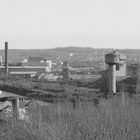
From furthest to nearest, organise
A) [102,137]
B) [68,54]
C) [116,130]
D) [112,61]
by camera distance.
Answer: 1. [68,54]
2. [112,61]
3. [116,130]
4. [102,137]

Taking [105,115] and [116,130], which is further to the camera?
[105,115]

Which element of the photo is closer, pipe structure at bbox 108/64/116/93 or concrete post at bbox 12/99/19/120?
concrete post at bbox 12/99/19/120

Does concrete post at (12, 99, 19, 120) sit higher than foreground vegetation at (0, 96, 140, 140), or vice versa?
concrete post at (12, 99, 19, 120)

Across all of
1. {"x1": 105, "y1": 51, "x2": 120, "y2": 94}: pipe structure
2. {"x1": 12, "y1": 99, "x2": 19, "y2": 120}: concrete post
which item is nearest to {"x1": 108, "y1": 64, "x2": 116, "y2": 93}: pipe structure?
{"x1": 105, "y1": 51, "x2": 120, "y2": 94}: pipe structure

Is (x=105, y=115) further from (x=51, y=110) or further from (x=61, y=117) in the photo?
(x=51, y=110)

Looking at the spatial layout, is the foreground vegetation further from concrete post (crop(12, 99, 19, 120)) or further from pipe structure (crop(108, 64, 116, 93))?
pipe structure (crop(108, 64, 116, 93))

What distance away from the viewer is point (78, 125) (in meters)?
6.99

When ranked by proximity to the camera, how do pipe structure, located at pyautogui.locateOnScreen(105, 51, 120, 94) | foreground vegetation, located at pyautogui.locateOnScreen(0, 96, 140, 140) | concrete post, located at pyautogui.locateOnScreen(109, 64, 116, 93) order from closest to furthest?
foreground vegetation, located at pyautogui.locateOnScreen(0, 96, 140, 140), concrete post, located at pyautogui.locateOnScreen(109, 64, 116, 93), pipe structure, located at pyautogui.locateOnScreen(105, 51, 120, 94)

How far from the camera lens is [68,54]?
489ft

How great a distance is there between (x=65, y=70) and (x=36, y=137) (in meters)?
40.4

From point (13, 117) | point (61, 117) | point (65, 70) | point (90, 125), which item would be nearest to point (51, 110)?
point (61, 117)

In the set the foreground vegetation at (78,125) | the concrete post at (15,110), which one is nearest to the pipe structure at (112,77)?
the foreground vegetation at (78,125)

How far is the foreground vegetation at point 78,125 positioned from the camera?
633cm

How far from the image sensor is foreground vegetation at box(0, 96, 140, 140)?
6332 mm
